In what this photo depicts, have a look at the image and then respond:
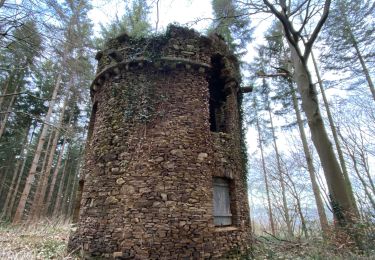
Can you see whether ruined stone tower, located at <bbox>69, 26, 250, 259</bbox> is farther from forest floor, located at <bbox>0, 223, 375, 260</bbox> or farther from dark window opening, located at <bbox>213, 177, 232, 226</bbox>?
forest floor, located at <bbox>0, 223, 375, 260</bbox>

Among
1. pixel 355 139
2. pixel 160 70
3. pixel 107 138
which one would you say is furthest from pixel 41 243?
pixel 355 139

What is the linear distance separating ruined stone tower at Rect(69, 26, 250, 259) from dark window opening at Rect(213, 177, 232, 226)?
3 centimetres

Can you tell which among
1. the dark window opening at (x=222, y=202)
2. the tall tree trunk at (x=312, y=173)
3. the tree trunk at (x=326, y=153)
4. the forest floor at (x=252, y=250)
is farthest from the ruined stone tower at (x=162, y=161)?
the tall tree trunk at (x=312, y=173)

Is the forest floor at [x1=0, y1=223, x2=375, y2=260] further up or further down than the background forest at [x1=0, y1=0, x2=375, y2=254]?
further down

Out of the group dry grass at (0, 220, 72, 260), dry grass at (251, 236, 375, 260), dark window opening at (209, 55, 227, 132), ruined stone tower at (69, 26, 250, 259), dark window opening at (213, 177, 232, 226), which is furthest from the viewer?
dark window opening at (209, 55, 227, 132)

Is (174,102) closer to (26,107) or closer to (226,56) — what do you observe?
(226,56)

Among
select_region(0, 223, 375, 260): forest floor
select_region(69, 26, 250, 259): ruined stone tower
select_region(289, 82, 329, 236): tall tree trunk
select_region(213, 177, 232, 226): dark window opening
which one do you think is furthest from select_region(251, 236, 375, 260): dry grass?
select_region(289, 82, 329, 236): tall tree trunk

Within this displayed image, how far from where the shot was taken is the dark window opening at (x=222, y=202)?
21.1ft

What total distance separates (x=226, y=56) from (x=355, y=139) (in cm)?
745

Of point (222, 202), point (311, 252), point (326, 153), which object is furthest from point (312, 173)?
point (222, 202)

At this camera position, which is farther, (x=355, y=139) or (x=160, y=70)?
(x=355, y=139)

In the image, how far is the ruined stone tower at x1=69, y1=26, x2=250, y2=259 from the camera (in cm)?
561

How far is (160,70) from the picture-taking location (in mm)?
7133

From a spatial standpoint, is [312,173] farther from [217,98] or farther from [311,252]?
[311,252]
